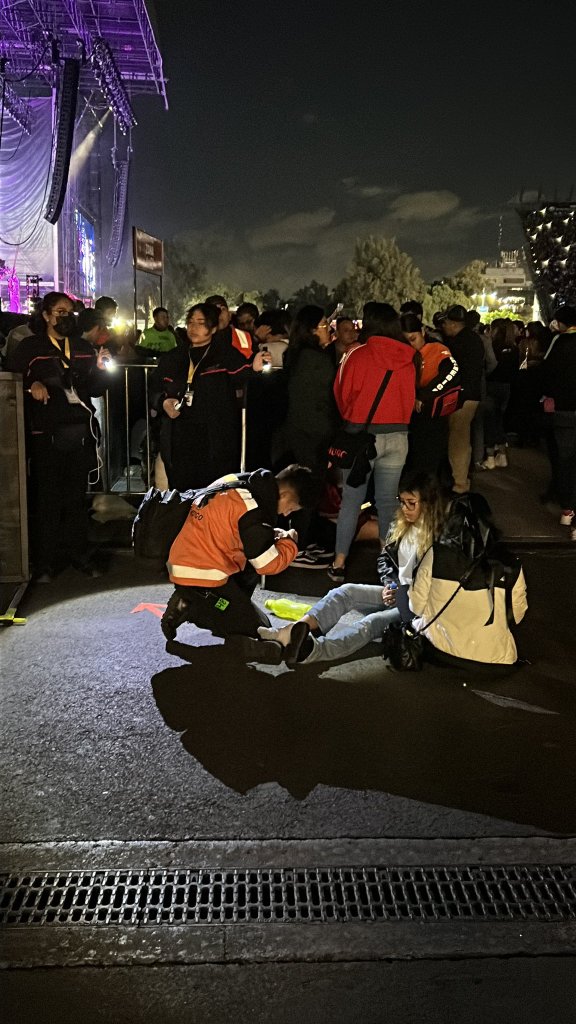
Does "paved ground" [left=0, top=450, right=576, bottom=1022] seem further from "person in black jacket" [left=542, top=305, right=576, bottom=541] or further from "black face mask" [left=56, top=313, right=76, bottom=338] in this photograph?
"person in black jacket" [left=542, top=305, right=576, bottom=541]

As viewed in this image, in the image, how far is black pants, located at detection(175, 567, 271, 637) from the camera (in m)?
4.79

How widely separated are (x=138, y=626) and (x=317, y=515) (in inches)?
102

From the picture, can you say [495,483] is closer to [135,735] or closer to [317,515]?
[317,515]

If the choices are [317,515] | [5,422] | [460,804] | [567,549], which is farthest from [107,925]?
[567,549]

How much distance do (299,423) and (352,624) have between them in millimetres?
2379

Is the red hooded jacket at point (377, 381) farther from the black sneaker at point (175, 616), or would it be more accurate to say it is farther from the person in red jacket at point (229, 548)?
the black sneaker at point (175, 616)

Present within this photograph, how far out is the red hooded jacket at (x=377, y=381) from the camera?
5.90 metres

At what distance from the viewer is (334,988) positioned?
237 centimetres

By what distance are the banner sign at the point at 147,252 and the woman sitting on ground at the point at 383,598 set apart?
12.7 m

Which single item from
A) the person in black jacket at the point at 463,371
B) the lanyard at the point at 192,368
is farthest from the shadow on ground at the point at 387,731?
the person in black jacket at the point at 463,371

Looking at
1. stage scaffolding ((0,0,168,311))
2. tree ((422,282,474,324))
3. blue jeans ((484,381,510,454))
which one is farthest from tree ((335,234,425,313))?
blue jeans ((484,381,510,454))

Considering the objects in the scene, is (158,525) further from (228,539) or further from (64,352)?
(64,352)

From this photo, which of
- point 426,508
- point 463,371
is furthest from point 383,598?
point 463,371

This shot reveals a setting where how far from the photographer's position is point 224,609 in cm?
480
